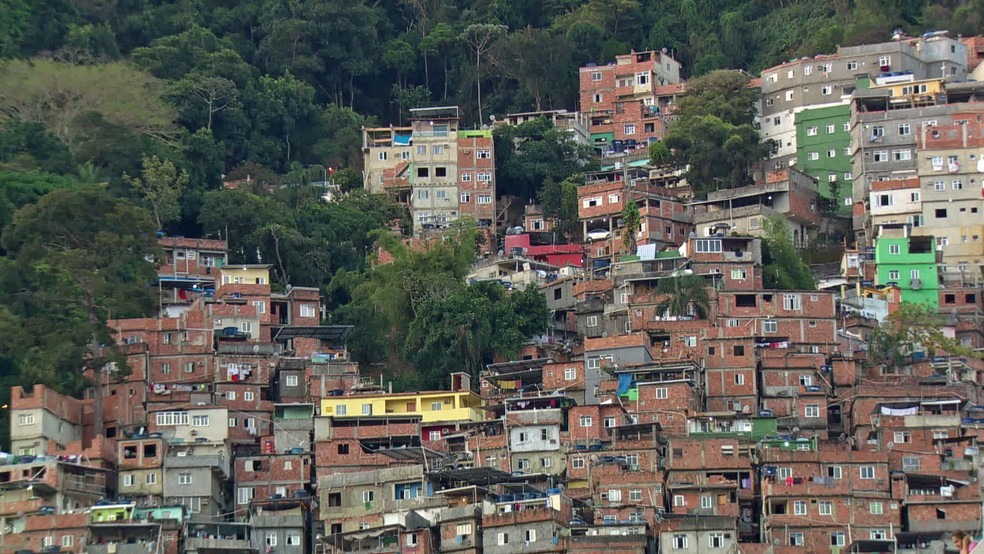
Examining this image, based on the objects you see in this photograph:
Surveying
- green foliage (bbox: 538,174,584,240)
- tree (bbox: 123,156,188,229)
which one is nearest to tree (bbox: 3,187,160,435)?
tree (bbox: 123,156,188,229)

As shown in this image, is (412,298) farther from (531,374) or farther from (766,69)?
(766,69)

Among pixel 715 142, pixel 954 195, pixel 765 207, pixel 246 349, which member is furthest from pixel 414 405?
pixel 954 195

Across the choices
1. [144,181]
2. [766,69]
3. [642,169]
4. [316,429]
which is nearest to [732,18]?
[766,69]

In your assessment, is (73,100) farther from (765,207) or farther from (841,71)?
(841,71)

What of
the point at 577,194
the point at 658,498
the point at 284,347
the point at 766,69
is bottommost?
the point at 658,498

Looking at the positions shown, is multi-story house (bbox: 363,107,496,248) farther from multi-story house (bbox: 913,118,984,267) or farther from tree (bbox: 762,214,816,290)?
multi-story house (bbox: 913,118,984,267)
